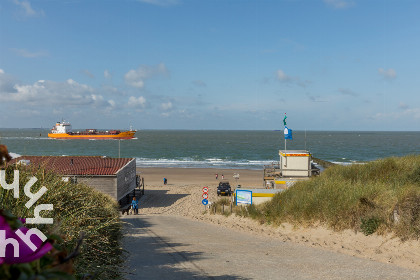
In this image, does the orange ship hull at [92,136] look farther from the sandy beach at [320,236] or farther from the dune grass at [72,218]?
the dune grass at [72,218]

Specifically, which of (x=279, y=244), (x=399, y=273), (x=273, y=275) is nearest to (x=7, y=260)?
(x=273, y=275)

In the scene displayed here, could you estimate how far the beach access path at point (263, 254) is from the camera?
30.2 feet

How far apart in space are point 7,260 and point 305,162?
2573cm

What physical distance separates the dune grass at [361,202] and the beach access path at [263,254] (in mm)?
509

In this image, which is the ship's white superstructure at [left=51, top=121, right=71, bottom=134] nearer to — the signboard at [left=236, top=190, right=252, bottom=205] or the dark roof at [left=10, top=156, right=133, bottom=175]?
the dark roof at [left=10, top=156, right=133, bottom=175]

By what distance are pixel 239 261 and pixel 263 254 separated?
1.19 meters

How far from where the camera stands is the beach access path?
920 centimetres

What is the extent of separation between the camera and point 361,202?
43.8 ft

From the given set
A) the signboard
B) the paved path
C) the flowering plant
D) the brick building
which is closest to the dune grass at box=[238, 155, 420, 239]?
the signboard

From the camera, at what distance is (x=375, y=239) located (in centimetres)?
1177

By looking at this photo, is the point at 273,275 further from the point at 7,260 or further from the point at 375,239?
the point at 7,260

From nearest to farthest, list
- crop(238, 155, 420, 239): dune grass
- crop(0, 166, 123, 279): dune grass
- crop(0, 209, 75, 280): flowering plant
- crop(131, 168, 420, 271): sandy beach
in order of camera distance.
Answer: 1. crop(0, 209, 75, 280): flowering plant
2. crop(0, 166, 123, 279): dune grass
3. crop(131, 168, 420, 271): sandy beach
4. crop(238, 155, 420, 239): dune grass

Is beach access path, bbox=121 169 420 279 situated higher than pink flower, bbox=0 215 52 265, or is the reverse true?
pink flower, bbox=0 215 52 265

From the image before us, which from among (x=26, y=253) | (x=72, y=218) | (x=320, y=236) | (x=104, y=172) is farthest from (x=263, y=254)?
(x=104, y=172)
